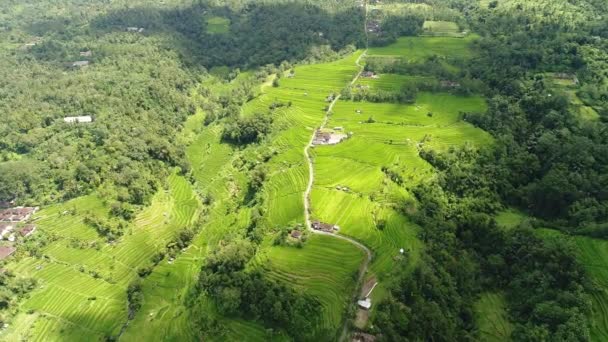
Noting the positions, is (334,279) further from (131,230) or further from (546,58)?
(546,58)

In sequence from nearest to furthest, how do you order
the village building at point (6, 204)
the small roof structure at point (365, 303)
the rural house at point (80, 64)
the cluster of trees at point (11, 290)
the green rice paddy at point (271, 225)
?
the small roof structure at point (365, 303) < the green rice paddy at point (271, 225) < the cluster of trees at point (11, 290) < the village building at point (6, 204) < the rural house at point (80, 64)

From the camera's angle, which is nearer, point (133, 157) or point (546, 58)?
point (133, 157)

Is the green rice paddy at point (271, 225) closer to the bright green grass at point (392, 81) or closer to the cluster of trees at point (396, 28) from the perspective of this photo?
the bright green grass at point (392, 81)

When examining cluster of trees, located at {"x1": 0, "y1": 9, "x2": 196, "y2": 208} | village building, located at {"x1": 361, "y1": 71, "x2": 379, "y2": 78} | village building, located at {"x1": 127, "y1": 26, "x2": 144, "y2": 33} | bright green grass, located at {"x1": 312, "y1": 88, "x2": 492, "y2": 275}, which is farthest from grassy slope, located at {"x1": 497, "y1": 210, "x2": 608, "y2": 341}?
A: village building, located at {"x1": 127, "y1": 26, "x2": 144, "y2": 33}

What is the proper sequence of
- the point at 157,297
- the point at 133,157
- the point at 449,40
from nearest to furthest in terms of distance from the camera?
the point at 157,297, the point at 133,157, the point at 449,40

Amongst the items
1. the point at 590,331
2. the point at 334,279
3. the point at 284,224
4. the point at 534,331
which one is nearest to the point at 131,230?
the point at 284,224

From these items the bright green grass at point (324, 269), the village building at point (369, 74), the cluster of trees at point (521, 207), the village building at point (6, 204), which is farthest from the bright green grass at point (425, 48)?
the village building at point (6, 204)

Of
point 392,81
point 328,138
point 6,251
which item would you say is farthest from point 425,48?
point 6,251
